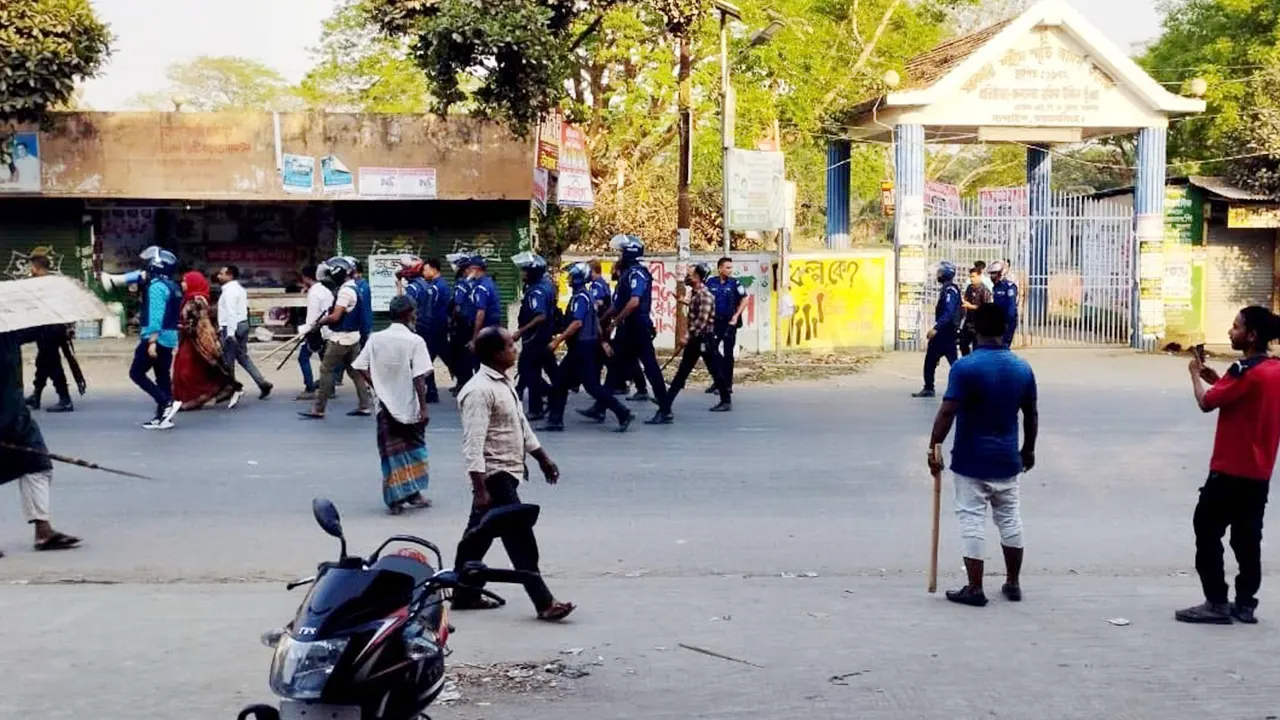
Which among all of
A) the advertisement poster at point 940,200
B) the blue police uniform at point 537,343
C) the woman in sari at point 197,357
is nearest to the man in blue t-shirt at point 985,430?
the blue police uniform at point 537,343

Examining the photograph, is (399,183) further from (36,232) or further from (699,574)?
(699,574)

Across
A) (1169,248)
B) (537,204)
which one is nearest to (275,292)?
(537,204)

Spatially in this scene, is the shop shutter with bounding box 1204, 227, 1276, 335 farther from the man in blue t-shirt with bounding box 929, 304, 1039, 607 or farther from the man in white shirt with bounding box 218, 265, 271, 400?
the man in blue t-shirt with bounding box 929, 304, 1039, 607

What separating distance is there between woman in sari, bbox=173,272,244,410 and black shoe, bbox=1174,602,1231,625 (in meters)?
10.8

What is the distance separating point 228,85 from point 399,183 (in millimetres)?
30396

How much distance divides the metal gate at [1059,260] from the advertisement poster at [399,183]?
27.1ft

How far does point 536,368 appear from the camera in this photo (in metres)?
14.4

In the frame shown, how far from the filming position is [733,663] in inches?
252

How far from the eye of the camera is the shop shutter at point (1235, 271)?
26.8 meters

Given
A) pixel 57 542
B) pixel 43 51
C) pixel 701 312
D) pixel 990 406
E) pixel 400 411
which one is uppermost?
pixel 43 51

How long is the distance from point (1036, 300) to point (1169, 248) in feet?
8.51

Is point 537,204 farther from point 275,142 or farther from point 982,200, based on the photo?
point 982,200

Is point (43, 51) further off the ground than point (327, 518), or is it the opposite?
point (43, 51)

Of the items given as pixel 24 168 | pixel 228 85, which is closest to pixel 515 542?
pixel 24 168
